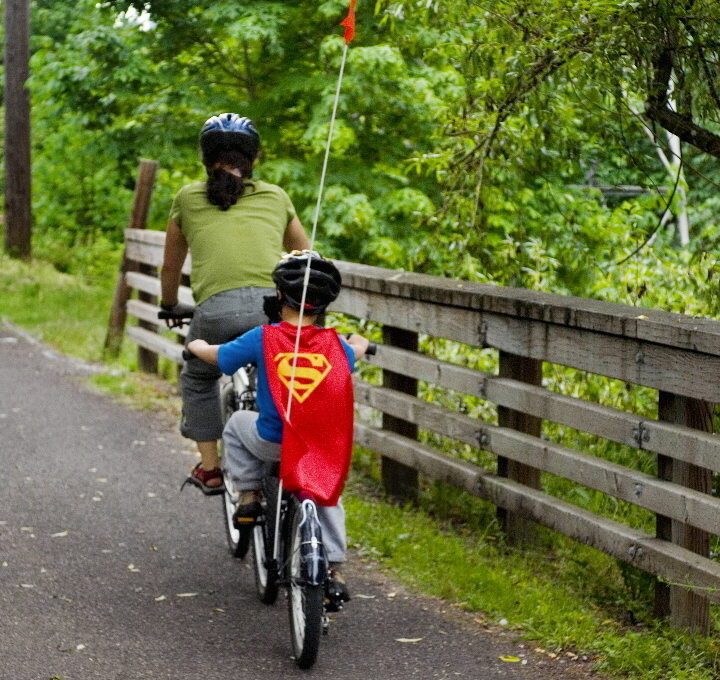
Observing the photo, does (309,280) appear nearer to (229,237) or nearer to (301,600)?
(229,237)

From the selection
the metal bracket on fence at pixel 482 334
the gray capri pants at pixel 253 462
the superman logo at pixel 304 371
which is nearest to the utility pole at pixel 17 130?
the metal bracket on fence at pixel 482 334

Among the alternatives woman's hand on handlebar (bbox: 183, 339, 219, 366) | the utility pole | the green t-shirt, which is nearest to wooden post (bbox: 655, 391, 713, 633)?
woman's hand on handlebar (bbox: 183, 339, 219, 366)

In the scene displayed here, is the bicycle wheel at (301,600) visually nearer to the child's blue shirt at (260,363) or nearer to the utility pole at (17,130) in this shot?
the child's blue shirt at (260,363)

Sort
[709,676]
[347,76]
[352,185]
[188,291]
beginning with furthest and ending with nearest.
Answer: [352,185] < [347,76] < [188,291] < [709,676]

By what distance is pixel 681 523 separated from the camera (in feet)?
15.9

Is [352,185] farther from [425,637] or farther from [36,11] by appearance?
[36,11]

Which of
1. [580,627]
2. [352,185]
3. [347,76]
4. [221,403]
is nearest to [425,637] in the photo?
[580,627]

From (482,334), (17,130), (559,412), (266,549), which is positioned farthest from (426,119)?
(266,549)

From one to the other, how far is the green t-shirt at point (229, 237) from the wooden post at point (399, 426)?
1.49 metres

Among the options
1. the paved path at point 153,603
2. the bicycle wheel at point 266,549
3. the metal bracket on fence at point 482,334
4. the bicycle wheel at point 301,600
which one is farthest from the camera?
the metal bracket on fence at point 482,334

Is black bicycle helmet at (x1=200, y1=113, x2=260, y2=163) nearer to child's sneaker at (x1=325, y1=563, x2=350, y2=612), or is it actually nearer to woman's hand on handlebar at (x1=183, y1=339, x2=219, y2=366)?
woman's hand on handlebar at (x1=183, y1=339, x2=219, y2=366)

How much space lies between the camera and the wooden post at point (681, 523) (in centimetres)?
479

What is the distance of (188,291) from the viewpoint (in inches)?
399

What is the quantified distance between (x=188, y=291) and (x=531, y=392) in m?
4.99
